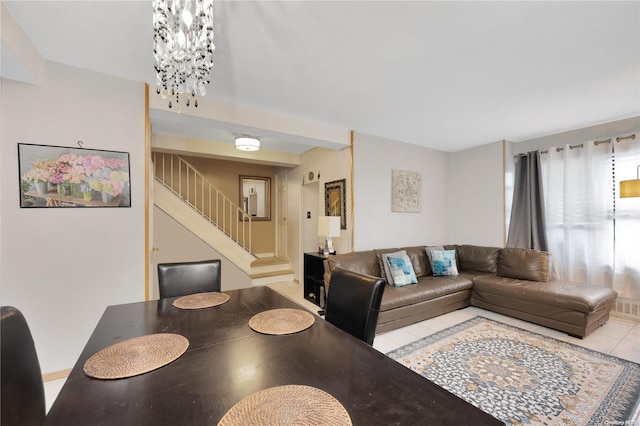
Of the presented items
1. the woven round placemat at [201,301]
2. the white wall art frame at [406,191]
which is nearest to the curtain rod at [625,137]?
the white wall art frame at [406,191]

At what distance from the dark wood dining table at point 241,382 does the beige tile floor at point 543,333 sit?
5.47 ft

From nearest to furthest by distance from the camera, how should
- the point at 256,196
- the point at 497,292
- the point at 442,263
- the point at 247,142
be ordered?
the point at 497,292 → the point at 247,142 → the point at 442,263 → the point at 256,196

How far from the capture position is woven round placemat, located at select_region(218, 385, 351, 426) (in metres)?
0.73

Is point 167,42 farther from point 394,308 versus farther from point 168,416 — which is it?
point 394,308

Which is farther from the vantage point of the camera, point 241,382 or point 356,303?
point 356,303

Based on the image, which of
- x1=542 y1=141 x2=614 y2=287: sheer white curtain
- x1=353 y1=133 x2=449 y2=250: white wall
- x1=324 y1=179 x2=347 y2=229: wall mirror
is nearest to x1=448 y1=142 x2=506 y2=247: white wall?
x1=353 y1=133 x2=449 y2=250: white wall

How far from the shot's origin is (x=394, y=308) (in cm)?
299

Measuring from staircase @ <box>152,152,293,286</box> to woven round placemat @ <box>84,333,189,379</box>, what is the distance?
3.12m

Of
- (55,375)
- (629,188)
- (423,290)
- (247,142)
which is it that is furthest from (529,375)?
(247,142)

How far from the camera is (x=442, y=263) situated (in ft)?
12.9

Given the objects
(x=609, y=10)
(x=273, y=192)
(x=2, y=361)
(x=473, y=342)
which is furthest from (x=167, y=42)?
(x=273, y=192)

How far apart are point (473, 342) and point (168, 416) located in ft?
9.49

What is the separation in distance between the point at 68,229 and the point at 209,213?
3.26 metres

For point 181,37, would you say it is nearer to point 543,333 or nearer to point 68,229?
point 68,229
